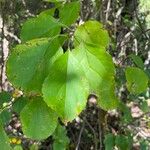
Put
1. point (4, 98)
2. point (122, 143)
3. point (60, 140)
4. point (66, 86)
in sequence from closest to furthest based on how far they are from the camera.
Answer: point (66, 86) < point (4, 98) < point (122, 143) < point (60, 140)

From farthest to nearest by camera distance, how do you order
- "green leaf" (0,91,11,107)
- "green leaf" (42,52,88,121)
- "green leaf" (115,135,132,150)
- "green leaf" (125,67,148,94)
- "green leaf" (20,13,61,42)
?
"green leaf" (115,135,132,150)
"green leaf" (0,91,11,107)
"green leaf" (125,67,148,94)
"green leaf" (20,13,61,42)
"green leaf" (42,52,88,121)

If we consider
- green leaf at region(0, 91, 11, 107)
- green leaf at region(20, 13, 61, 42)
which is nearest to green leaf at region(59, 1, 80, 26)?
green leaf at region(20, 13, 61, 42)

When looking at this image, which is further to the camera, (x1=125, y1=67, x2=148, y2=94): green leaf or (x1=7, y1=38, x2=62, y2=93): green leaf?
(x1=125, y1=67, x2=148, y2=94): green leaf

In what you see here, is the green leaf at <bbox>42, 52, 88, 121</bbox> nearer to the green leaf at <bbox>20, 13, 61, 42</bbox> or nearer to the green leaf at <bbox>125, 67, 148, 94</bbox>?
the green leaf at <bbox>20, 13, 61, 42</bbox>

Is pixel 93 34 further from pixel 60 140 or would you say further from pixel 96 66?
pixel 60 140

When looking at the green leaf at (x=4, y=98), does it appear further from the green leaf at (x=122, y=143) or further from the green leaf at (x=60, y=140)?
the green leaf at (x=122, y=143)

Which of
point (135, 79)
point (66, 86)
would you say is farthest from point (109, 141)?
point (66, 86)

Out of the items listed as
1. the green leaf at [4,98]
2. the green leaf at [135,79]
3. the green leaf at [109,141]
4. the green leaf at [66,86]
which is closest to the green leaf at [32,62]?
the green leaf at [66,86]
